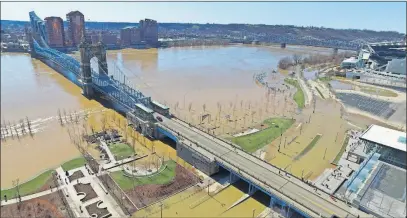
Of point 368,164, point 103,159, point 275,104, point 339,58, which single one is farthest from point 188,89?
point 339,58

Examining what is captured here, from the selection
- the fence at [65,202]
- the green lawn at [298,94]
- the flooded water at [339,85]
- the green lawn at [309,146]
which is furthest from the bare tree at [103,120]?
the flooded water at [339,85]

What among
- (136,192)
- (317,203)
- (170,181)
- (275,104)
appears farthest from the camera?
(275,104)

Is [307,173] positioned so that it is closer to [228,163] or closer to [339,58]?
[228,163]

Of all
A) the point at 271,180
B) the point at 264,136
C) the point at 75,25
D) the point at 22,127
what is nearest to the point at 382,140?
the point at 271,180

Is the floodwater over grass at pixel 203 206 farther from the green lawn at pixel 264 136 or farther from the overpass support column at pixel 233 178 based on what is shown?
the green lawn at pixel 264 136

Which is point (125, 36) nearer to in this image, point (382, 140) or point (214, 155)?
point (214, 155)

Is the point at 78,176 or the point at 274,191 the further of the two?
the point at 78,176
